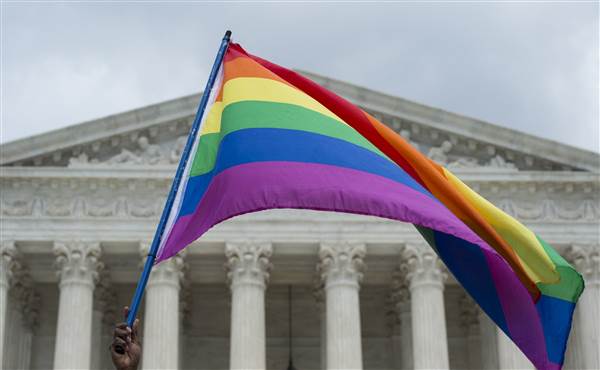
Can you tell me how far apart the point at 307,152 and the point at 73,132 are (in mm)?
22528

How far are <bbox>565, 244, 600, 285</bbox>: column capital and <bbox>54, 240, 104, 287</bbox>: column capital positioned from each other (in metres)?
14.3

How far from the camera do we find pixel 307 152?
18141mm

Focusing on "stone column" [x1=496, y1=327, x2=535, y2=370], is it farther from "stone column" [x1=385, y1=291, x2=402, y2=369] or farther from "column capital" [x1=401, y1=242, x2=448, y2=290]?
"stone column" [x1=385, y1=291, x2=402, y2=369]

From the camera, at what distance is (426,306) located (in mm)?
38344

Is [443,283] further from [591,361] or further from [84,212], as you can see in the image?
[84,212]

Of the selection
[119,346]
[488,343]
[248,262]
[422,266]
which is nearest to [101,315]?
[248,262]

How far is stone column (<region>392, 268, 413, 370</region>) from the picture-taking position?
136ft

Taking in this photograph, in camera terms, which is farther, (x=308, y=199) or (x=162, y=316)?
(x=162, y=316)

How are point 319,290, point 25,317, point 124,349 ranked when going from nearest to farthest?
point 124,349 < point 319,290 < point 25,317

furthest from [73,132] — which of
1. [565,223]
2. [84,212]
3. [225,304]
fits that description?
[565,223]

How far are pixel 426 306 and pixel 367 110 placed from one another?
6.35 meters

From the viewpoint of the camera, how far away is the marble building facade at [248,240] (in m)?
38.0

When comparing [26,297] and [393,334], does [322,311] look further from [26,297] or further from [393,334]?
[26,297]

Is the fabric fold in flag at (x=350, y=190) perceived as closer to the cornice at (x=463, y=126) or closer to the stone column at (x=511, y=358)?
the stone column at (x=511, y=358)
